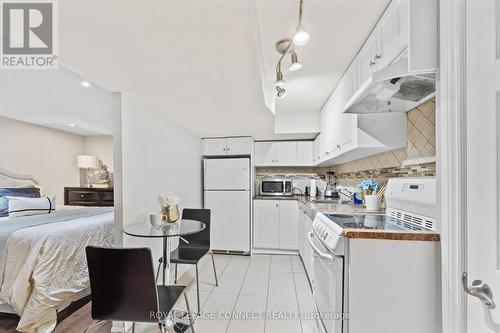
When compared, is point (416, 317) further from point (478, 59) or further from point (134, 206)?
A: point (134, 206)

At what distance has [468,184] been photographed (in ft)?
2.86

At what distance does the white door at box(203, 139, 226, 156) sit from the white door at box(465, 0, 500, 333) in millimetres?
3403

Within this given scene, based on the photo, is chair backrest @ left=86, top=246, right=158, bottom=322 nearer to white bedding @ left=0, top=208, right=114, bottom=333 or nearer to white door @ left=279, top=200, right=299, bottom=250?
white bedding @ left=0, top=208, right=114, bottom=333

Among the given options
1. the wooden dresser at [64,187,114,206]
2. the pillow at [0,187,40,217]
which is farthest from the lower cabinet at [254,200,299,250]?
the pillow at [0,187,40,217]

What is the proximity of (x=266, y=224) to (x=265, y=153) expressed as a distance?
1.31m

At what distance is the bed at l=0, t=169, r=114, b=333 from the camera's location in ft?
5.87

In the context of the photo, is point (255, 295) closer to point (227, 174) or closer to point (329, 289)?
point (329, 289)

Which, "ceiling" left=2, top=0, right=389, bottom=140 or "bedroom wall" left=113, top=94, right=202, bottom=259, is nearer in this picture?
"ceiling" left=2, top=0, right=389, bottom=140

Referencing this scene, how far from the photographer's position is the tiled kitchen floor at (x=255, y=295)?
1.92 meters

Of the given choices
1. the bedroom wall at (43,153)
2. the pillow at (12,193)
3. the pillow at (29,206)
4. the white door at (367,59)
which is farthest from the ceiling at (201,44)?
the bedroom wall at (43,153)

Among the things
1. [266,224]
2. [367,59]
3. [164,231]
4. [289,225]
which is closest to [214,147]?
[266,224]

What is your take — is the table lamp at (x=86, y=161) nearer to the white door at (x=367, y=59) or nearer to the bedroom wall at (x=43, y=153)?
the bedroom wall at (x=43, y=153)

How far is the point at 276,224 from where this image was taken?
3.75m

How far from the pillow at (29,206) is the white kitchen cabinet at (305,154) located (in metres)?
3.91
